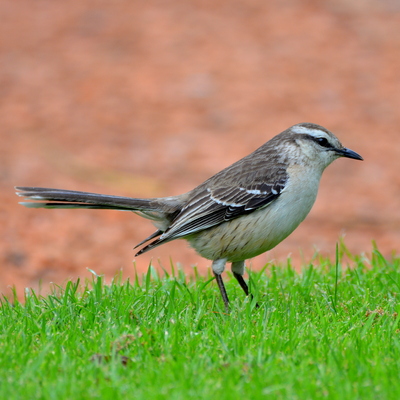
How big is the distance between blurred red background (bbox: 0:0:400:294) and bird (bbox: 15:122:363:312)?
309cm

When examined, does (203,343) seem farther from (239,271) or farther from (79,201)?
(79,201)

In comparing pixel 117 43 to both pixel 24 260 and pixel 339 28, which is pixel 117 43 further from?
pixel 24 260

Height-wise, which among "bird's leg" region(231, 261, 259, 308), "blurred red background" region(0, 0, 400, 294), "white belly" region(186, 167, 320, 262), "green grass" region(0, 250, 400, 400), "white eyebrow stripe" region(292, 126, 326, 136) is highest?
"blurred red background" region(0, 0, 400, 294)

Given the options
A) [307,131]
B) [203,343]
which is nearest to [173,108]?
[307,131]

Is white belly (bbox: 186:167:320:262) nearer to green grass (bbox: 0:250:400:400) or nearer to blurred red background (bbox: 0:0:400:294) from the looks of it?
green grass (bbox: 0:250:400:400)

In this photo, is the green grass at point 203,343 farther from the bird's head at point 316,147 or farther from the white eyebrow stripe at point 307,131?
the white eyebrow stripe at point 307,131

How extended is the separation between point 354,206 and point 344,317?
21.7 ft

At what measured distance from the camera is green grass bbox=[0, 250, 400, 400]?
13.8ft

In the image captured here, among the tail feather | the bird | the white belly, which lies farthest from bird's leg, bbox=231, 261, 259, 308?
the tail feather

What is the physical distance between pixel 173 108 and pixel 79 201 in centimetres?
929

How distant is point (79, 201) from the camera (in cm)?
655

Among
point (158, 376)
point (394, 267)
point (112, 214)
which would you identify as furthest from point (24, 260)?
point (158, 376)

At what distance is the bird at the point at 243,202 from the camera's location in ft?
21.0

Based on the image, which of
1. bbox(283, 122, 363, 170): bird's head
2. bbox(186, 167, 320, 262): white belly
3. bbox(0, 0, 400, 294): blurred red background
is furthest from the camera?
bbox(0, 0, 400, 294): blurred red background
